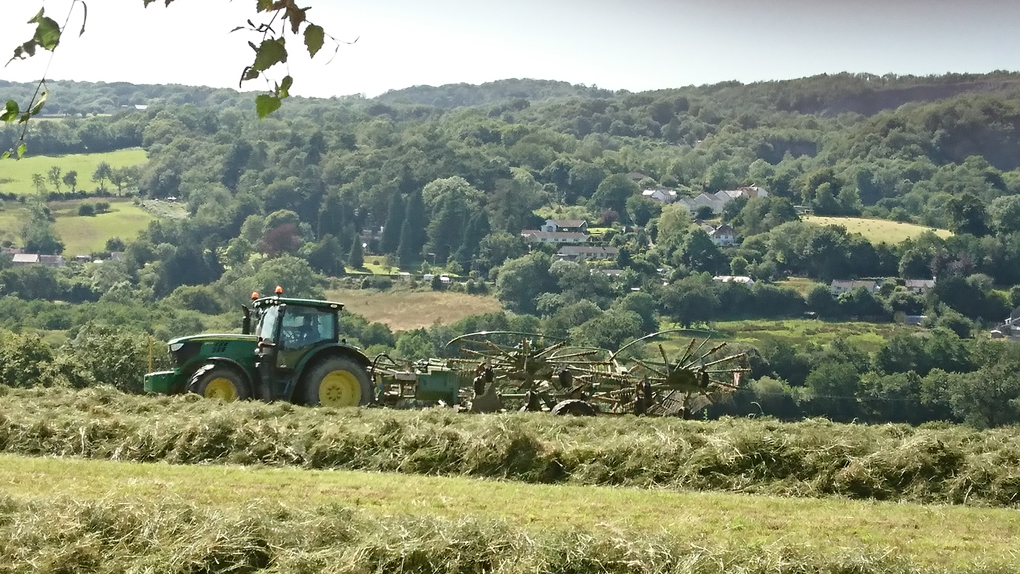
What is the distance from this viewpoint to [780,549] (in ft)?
26.3

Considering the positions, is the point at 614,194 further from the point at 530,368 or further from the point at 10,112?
the point at 10,112

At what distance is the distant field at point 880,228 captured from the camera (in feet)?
343

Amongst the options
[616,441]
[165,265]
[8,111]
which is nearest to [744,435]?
[616,441]

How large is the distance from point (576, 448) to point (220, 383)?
24.7ft

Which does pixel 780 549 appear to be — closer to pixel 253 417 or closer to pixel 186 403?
pixel 253 417

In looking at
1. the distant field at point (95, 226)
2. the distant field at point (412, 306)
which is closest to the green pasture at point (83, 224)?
the distant field at point (95, 226)

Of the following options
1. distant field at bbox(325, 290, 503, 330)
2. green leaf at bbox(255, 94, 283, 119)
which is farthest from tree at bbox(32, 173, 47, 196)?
green leaf at bbox(255, 94, 283, 119)

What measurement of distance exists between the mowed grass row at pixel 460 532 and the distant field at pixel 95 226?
303ft

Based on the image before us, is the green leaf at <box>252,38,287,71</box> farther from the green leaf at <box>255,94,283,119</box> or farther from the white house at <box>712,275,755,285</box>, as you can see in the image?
the white house at <box>712,275,755,285</box>

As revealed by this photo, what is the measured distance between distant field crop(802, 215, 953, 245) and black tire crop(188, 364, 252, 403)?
90.0 metres

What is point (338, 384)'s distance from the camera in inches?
739

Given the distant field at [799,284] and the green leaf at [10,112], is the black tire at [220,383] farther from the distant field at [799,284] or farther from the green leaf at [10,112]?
the distant field at [799,284]

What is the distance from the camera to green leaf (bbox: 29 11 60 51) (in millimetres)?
4855

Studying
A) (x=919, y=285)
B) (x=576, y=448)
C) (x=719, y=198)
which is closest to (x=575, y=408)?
(x=576, y=448)
